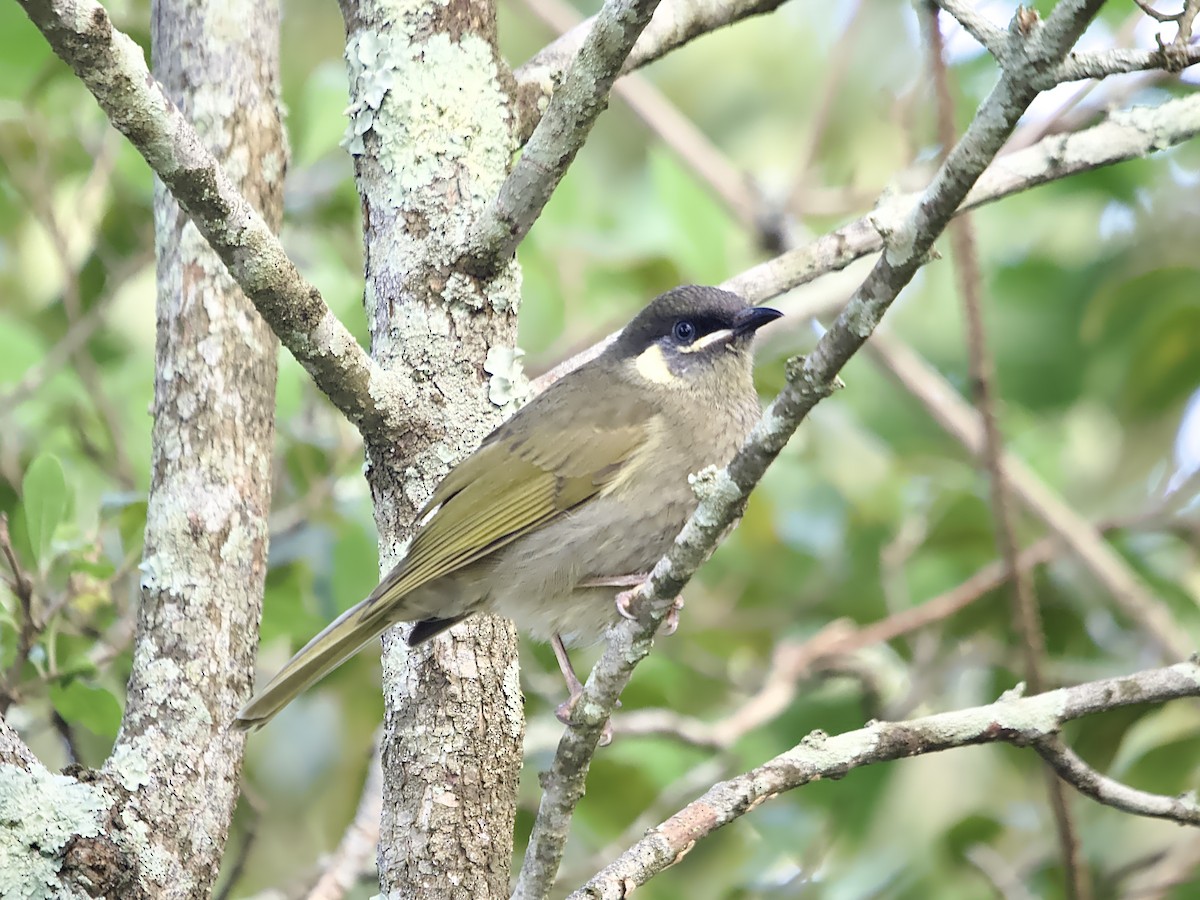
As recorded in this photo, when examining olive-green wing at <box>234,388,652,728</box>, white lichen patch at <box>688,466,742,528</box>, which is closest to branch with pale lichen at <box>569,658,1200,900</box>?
white lichen patch at <box>688,466,742,528</box>

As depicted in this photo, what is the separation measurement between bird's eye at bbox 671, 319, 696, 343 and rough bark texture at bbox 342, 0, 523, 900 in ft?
3.32

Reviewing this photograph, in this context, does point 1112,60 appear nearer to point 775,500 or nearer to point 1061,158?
point 1061,158

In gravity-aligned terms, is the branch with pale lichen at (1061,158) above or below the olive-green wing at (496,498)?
above

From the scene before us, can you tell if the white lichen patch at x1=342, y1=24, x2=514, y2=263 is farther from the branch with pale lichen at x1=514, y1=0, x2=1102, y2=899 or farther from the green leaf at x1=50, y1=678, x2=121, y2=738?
the green leaf at x1=50, y1=678, x2=121, y2=738

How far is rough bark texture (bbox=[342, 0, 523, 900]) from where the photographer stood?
2.92 metres

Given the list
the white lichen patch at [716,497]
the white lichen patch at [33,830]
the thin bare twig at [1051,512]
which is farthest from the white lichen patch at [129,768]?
the thin bare twig at [1051,512]

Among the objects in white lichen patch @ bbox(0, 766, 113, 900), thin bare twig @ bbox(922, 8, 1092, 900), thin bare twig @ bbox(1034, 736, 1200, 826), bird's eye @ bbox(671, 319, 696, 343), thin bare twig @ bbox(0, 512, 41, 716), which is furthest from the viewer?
bird's eye @ bbox(671, 319, 696, 343)

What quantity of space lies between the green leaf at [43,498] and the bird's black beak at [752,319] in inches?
74.2

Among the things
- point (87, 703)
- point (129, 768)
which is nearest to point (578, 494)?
point (87, 703)

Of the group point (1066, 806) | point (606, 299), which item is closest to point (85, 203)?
point (606, 299)

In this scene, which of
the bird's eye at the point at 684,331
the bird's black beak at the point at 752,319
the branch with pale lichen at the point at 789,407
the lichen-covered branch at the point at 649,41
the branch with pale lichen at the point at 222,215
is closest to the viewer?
the branch with pale lichen at the point at 789,407

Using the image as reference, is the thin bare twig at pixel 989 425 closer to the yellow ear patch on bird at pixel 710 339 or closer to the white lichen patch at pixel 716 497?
the yellow ear patch on bird at pixel 710 339

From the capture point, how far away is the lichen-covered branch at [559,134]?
2875mm

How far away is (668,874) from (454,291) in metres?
2.57
